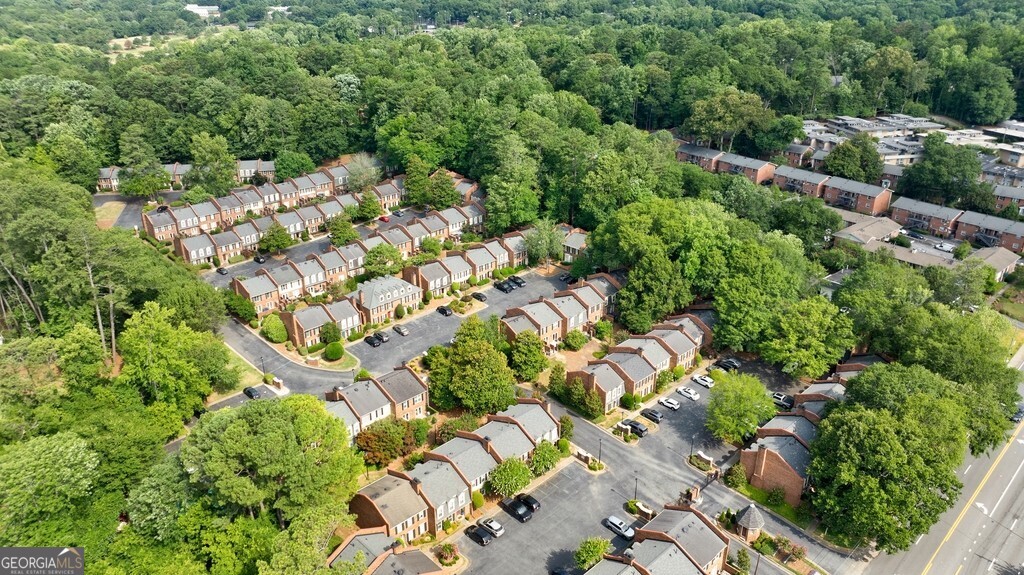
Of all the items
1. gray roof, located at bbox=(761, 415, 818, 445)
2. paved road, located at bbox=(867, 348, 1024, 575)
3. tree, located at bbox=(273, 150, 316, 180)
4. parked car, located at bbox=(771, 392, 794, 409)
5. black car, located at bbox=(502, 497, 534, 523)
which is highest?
tree, located at bbox=(273, 150, 316, 180)

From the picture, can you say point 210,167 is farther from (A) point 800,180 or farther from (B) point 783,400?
(A) point 800,180

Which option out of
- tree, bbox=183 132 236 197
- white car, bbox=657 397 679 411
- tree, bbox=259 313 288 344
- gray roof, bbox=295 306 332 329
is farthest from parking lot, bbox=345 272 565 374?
tree, bbox=183 132 236 197

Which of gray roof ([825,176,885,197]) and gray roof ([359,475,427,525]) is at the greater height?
gray roof ([825,176,885,197])

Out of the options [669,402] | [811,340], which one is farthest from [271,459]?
[811,340]

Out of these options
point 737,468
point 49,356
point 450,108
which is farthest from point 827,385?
point 450,108

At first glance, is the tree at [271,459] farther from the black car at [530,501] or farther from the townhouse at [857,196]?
the townhouse at [857,196]

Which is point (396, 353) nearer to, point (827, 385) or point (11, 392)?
point (11, 392)

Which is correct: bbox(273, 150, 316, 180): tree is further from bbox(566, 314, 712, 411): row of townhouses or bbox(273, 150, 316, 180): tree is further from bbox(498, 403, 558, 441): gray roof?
bbox(498, 403, 558, 441): gray roof
